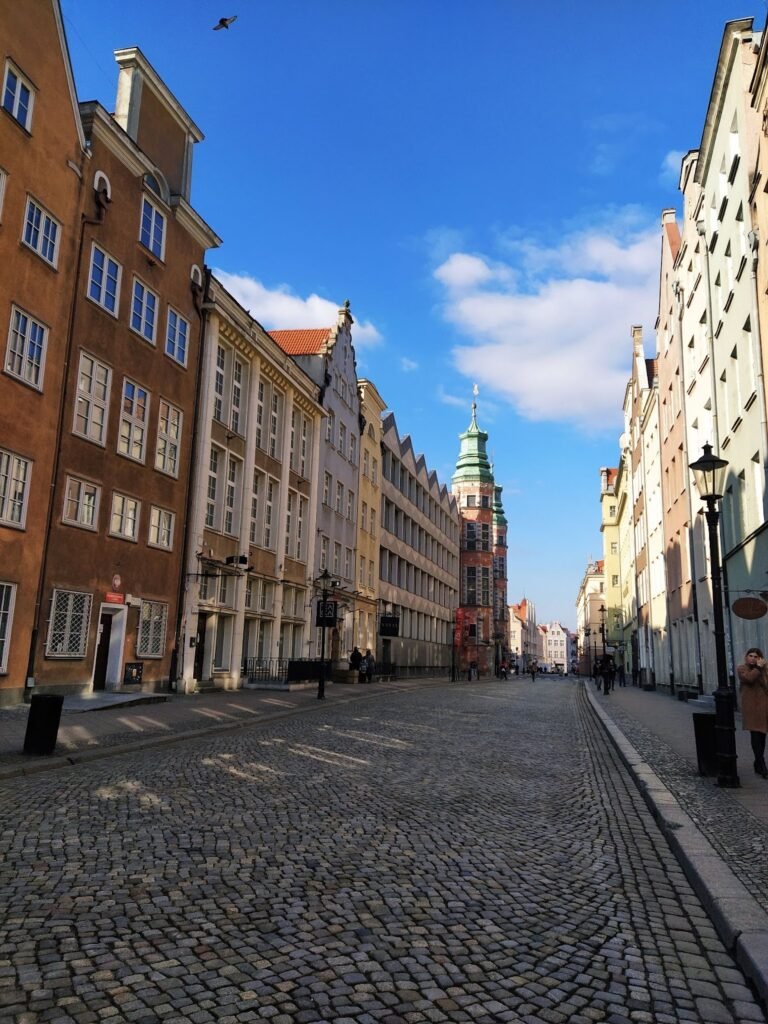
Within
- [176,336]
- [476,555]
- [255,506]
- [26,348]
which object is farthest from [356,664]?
[476,555]

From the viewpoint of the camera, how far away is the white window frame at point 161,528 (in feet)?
80.3

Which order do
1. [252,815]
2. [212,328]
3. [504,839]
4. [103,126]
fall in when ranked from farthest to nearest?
[212,328]
[103,126]
[252,815]
[504,839]

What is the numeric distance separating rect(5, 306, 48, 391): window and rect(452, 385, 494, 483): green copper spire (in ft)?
266

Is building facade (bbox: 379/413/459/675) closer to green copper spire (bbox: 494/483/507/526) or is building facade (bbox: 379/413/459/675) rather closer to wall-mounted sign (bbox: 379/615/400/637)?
wall-mounted sign (bbox: 379/615/400/637)

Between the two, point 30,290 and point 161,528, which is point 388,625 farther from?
point 30,290

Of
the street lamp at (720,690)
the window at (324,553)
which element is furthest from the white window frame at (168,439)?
the street lamp at (720,690)

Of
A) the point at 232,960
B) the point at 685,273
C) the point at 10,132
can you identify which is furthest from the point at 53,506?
the point at 685,273

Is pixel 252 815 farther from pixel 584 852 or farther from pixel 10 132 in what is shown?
pixel 10 132

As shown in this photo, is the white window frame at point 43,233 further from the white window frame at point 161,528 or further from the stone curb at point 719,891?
the stone curb at point 719,891

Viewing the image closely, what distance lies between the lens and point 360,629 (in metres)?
46.3

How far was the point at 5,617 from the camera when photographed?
18.2 meters

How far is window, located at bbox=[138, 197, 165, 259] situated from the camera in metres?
24.6

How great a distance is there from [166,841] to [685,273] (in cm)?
3060

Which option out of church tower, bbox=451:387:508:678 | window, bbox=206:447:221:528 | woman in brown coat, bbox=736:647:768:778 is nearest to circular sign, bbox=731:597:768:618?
woman in brown coat, bbox=736:647:768:778
